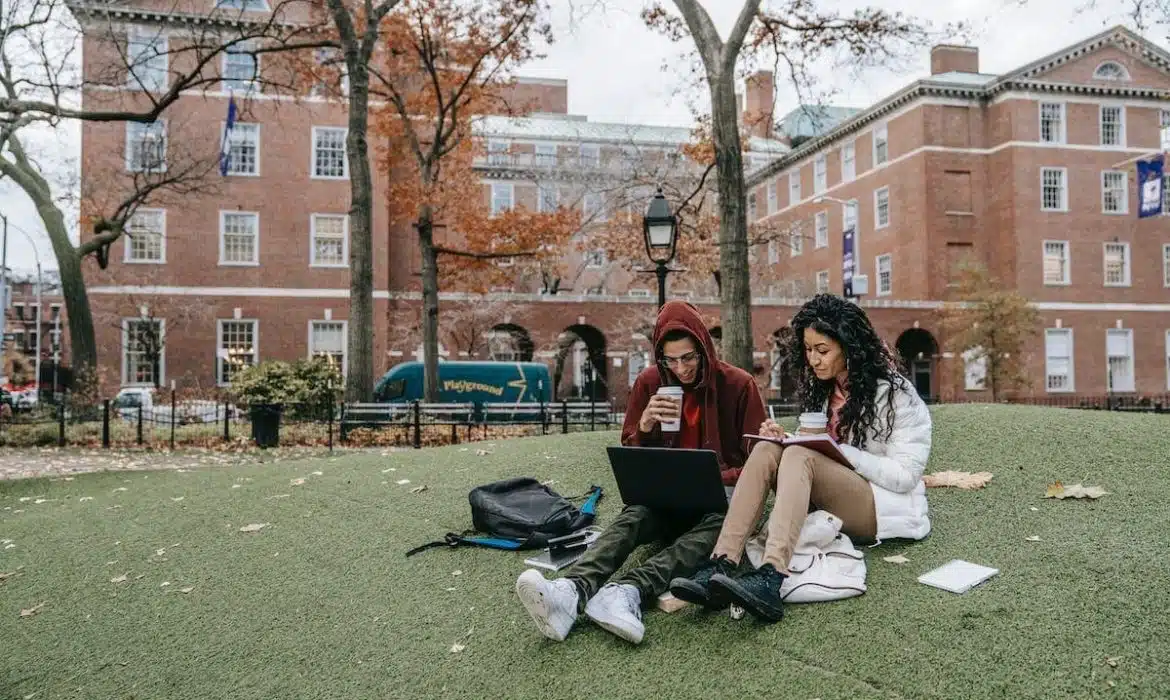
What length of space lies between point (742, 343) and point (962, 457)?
4879 millimetres

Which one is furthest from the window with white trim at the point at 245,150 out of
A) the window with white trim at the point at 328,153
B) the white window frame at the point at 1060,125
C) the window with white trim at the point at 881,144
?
the white window frame at the point at 1060,125

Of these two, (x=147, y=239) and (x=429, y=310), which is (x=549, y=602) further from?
(x=147, y=239)

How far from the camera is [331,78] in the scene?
24641 millimetres

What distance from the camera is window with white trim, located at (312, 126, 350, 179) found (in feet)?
108

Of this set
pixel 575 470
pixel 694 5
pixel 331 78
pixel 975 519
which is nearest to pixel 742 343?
pixel 575 470

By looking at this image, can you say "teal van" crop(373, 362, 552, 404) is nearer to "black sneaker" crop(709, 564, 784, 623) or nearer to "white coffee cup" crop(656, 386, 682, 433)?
"white coffee cup" crop(656, 386, 682, 433)

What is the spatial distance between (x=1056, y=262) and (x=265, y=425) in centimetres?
3585

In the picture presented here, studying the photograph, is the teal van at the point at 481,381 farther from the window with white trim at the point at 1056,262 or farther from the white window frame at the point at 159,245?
the window with white trim at the point at 1056,262

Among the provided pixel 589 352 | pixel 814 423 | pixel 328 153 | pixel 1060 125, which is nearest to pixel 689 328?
pixel 814 423

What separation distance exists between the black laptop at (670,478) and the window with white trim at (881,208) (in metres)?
38.5

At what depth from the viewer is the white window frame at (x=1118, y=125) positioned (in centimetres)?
3706

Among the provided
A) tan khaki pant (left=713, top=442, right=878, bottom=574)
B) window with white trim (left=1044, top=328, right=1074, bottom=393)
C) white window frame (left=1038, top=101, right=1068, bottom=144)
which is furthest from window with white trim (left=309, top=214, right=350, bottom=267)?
white window frame (left=1038, top=101, right=1068, bottom=144)

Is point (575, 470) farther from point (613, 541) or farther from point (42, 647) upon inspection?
point (42, 647)

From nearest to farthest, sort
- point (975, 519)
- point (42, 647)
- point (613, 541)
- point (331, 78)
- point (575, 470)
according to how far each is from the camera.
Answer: point (613, 541) → point (42, 647) → point (975, 519) → point (575, 470) → point (331, 78)
